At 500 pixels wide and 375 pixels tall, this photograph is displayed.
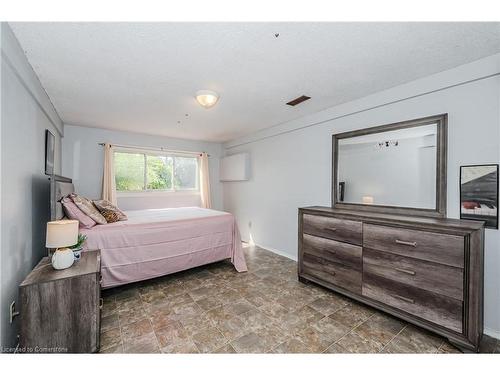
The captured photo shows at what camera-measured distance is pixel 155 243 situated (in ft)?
8.80

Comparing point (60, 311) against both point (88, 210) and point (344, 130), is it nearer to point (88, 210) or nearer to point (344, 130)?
point (88, 210)

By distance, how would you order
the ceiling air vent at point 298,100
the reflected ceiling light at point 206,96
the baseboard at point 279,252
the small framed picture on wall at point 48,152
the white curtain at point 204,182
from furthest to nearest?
the white curtain at point 204,182
the baseboard at point 279,252
the ceiling air vent at point 298,100
the small framed picture on wall at point 48,152
the reflected ceiling light at point 206,96

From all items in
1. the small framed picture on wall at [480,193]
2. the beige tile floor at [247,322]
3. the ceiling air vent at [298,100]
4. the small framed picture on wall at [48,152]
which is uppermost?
the ceiling air vent at [298,100]

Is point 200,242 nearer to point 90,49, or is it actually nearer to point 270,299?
point 270,299

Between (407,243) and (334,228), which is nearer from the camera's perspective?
(407,243)

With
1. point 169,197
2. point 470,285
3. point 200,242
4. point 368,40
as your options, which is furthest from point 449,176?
point 169,197

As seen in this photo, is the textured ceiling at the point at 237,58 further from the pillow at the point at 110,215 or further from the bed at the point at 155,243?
the pillow at the point at 110,215

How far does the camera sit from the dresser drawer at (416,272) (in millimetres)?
1618

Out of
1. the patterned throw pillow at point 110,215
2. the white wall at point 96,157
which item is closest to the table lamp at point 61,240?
the patterned throw pillow at point 110,215

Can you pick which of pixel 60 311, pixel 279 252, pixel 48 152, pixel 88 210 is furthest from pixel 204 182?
pixel 60 311

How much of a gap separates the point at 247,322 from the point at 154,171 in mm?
3863

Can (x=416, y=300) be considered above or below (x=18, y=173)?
below

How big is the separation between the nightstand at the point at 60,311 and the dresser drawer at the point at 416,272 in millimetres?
2382

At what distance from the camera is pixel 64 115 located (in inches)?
128
